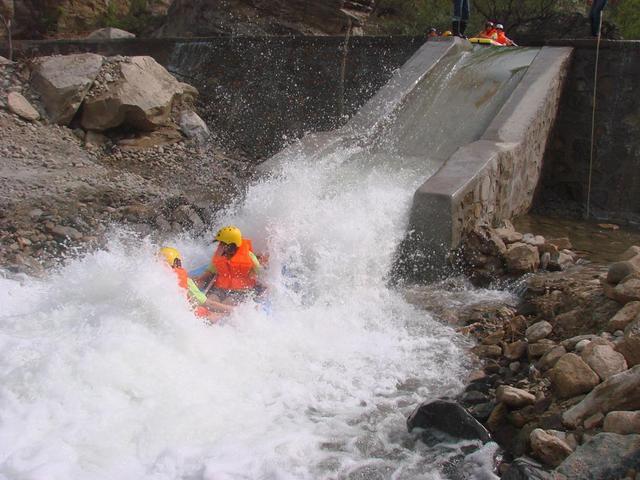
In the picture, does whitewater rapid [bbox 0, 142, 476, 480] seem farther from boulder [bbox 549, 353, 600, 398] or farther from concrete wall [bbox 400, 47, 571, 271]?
boulder [bbox 549, 353, 600, 398]

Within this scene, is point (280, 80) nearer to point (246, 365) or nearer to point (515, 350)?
point (246, 365)

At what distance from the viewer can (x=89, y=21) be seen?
18844 millimetres

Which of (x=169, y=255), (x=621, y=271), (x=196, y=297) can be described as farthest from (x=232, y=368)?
(x=621, y=271)

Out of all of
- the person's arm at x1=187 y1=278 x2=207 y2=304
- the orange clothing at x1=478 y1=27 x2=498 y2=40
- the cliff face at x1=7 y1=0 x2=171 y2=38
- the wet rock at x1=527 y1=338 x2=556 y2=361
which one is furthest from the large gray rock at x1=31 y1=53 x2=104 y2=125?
the wet rock at x1=527 y1=338 x2=556 y2=361

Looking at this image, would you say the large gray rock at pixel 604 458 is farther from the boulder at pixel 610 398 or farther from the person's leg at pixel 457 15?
the person's leg at pixel 457 15

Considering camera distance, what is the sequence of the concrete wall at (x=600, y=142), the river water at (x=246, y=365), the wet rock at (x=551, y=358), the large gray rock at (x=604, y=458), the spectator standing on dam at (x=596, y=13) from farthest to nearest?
the spectator standing on dam at (x=596, y=13) < the concrete wall at (x=600, y=142) < the wet rock at (x=551, y=358) < the river water at (x=246, y=365) < the large gray rock at (x=604, y=458)

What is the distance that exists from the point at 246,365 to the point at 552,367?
2317mm

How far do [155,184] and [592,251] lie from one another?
619 cm

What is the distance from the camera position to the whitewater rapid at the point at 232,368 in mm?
3891

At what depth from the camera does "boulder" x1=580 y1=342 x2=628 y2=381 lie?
407 cm

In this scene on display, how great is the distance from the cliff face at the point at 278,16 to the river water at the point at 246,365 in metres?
8.19

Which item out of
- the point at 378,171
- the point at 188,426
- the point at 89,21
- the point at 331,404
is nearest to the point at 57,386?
the point at 188,426

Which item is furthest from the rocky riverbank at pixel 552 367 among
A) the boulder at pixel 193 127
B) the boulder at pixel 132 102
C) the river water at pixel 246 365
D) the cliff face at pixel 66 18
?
the cliff face at pixel 66 18

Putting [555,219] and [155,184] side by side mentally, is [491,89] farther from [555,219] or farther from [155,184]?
[155,184]
